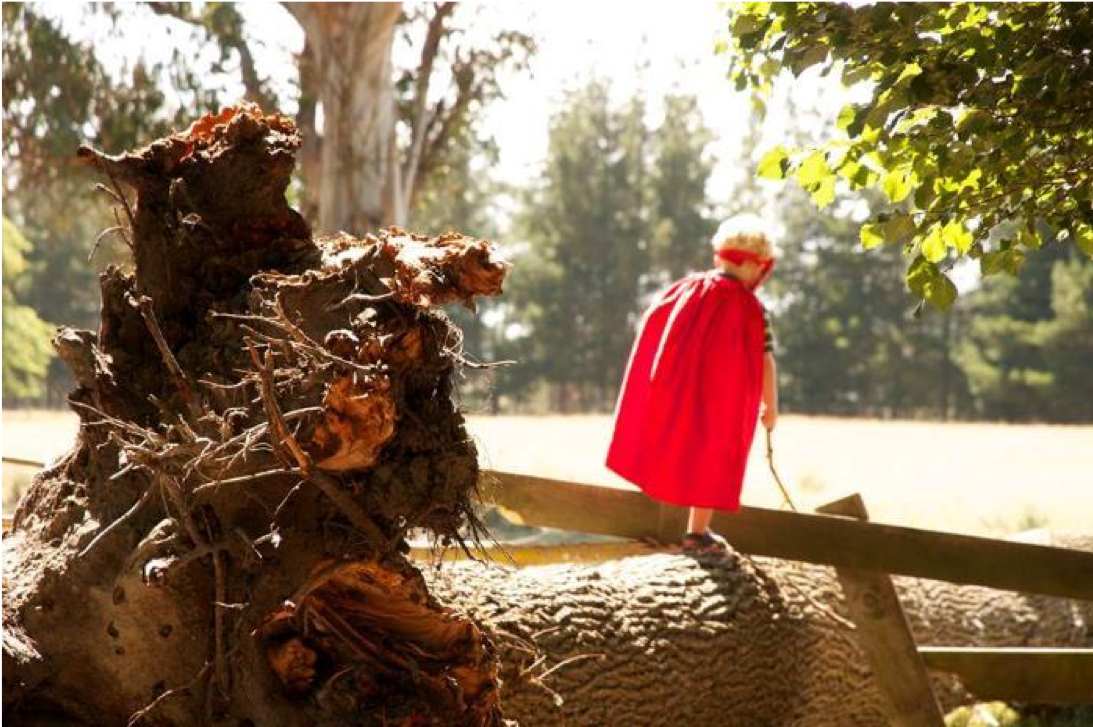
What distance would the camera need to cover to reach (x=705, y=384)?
5.82m

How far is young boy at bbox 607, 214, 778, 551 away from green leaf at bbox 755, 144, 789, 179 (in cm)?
239

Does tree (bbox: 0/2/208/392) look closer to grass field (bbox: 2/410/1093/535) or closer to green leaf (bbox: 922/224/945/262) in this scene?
grass field (bbox: 2/410/1093/535)

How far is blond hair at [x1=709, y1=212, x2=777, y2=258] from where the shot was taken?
591cm

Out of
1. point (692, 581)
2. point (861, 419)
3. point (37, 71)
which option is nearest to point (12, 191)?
point (37, 71)

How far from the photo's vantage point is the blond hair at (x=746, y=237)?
591cm

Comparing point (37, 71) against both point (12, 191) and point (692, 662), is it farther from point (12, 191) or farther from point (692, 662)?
point (692, 662)

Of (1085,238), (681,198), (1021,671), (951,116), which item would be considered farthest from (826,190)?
(681,198)

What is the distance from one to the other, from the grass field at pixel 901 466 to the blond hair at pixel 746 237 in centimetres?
266

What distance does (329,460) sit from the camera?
313 cm

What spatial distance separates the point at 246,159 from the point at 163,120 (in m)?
12.1

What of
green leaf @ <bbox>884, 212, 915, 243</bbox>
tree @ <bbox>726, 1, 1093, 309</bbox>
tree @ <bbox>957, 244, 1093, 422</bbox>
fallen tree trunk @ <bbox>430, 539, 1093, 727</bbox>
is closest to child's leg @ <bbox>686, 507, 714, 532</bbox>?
fallen tree trunk @ <bbox>430, 539, 1093, 727</bbox>

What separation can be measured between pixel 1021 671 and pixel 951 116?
2.17m

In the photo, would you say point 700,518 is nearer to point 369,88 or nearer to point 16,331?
point 369,88

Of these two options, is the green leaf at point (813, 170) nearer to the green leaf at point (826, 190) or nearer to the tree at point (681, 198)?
the green leaf at point (826, 190)
